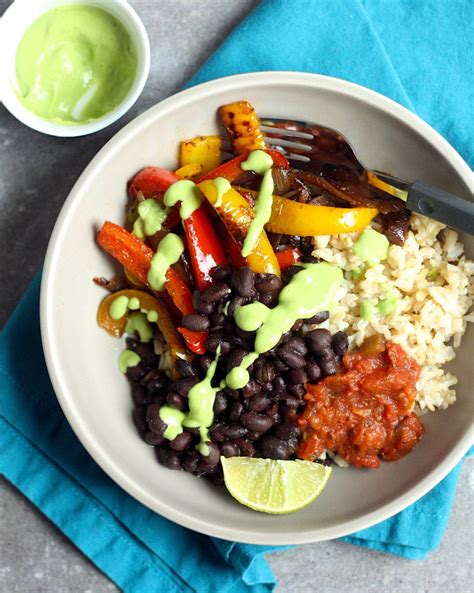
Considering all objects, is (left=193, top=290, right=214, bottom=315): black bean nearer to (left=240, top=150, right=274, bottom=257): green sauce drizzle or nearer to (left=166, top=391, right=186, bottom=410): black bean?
(left=240, top=150, right=274, bottom=257): green sauce drizzle

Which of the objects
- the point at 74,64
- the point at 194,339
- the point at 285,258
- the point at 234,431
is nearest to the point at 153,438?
the point at 234,431

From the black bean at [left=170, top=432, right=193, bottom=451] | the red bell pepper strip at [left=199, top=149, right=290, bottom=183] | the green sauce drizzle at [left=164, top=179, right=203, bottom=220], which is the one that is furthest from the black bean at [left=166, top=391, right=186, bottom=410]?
the red bell pepper strip at [left=199, top=149, right=290, bottom=183]

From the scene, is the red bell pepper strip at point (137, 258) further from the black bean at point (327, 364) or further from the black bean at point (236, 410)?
the black bean at point (327, 364)

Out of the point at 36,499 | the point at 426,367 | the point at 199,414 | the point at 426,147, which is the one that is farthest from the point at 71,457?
the point at 426,147

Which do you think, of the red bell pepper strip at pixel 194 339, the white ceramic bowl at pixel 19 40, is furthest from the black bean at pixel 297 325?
the white ceramic bowl at pixel 19 40

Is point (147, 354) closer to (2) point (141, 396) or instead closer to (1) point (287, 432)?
(2) point (141, 396)
